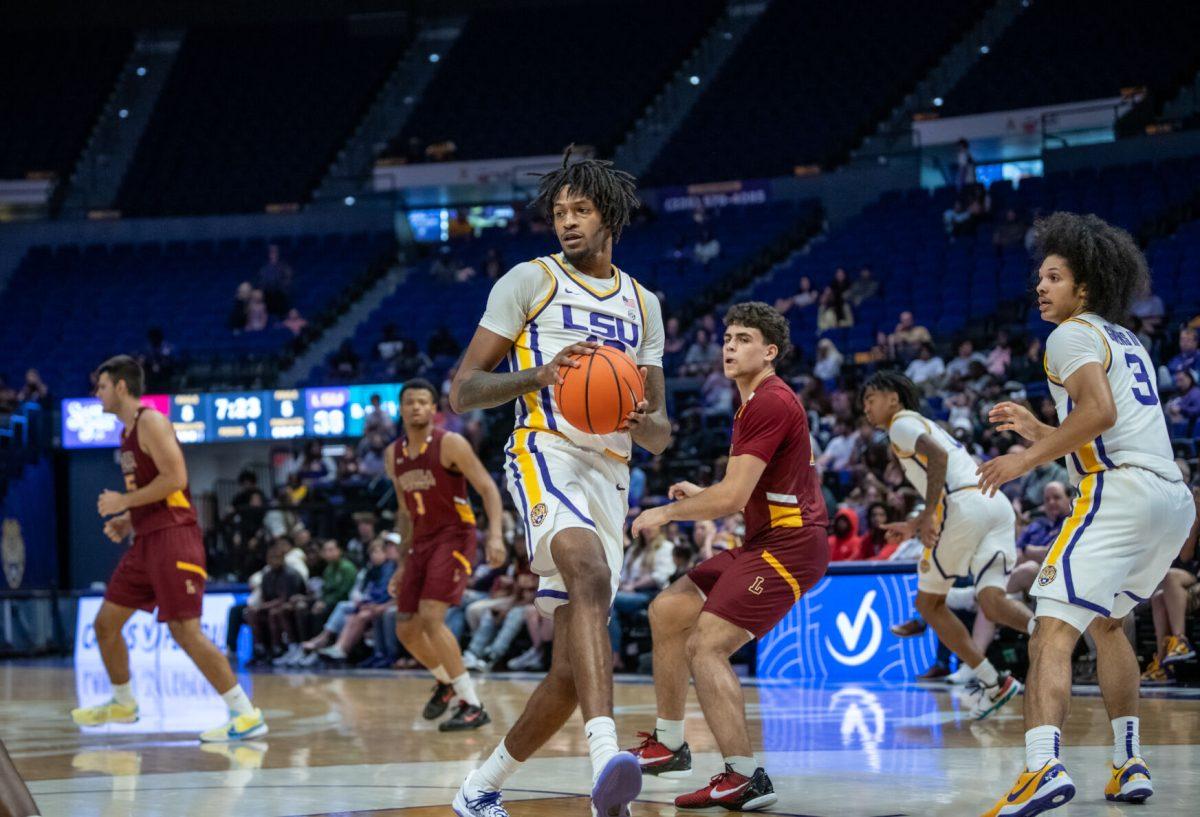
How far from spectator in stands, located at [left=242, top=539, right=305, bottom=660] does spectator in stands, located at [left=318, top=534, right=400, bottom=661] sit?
98cm

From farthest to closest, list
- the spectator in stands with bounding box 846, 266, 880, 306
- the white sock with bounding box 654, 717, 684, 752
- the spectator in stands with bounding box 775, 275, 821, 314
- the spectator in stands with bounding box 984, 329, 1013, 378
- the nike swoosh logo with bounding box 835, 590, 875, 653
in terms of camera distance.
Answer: the spectator in stands with bounding box 775, 275, 821, 314 → the spectator in stands with bounding box 846, 266, 880, 306 → the spectator in stands with bounding box 984, 329, 1013, 378 → the nike swoosh logo with bounding box 835, 590, 875, 653 → the white sock with bounding box 654, 717, 684, 752

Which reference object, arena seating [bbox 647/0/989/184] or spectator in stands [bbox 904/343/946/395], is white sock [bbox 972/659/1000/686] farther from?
arena seating [bbox 647/0/989/184]

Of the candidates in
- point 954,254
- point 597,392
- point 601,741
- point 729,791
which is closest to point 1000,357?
point 954,254

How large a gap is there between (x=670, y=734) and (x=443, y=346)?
1594 centimetres

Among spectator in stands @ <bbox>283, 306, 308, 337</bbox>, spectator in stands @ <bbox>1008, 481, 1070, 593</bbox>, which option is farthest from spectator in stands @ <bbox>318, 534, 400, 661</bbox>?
spectator in stands @ <bbox>283, 306, 308, 337</bbox>

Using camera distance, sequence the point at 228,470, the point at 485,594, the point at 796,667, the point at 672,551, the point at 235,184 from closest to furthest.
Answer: the point at 796,667, the point at 672,551, the point at 485,594, the point at 228,470, the point at 235,184

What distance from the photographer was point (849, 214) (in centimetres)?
2400

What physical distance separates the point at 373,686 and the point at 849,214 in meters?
14.5

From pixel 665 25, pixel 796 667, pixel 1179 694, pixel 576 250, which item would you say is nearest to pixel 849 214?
pixel 665 25

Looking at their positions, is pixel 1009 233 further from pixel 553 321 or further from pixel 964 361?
pixel 553 321

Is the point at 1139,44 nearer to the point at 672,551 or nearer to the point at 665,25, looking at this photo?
the point at 665,25

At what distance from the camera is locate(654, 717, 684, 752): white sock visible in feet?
18.7

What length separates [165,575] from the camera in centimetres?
791

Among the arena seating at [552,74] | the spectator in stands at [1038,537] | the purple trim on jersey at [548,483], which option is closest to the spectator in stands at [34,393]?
the arena seating at [552,74]
